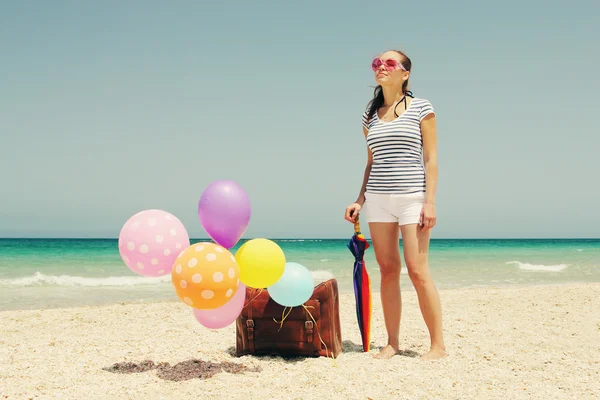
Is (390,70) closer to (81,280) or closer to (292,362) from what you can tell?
(292,362)

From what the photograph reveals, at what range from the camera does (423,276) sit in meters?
3.73

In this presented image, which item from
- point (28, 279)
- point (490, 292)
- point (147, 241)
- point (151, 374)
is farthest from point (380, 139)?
point (28, 279)

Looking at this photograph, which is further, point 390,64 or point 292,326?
point 292,326

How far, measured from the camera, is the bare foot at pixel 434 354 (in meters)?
3.76

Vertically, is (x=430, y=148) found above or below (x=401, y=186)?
above

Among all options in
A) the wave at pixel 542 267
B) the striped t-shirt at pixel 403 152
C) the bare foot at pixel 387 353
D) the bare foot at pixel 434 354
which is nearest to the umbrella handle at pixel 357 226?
the striped t-shirt at pixel 403 152

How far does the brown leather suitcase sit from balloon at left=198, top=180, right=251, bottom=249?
755mm

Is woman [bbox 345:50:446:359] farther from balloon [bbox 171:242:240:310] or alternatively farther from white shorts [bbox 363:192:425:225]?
balloon [bbox 171:242:240:310]

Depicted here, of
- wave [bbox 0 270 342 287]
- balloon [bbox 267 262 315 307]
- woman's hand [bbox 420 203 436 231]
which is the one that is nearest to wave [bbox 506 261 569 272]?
wave [bbox 0 270 342 287]

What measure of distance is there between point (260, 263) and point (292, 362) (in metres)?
0.92

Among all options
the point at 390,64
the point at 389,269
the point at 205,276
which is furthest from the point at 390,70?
the point at 205,276

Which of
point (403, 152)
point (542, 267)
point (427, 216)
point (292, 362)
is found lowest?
point (542, 267)

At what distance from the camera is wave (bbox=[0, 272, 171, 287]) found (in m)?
11.9

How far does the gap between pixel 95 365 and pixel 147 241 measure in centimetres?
132
